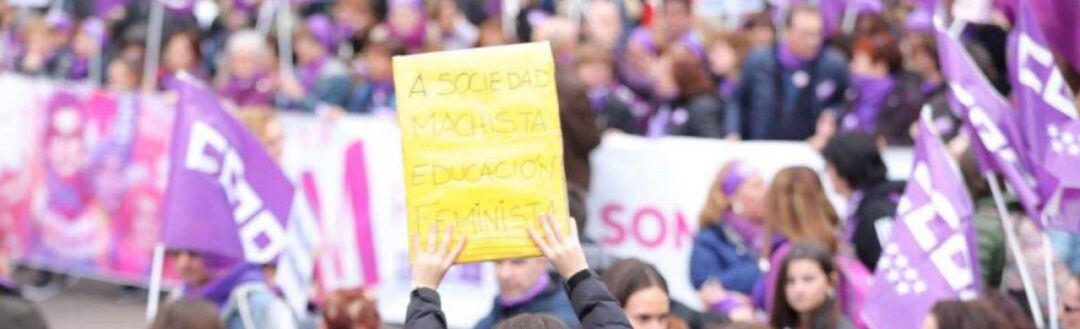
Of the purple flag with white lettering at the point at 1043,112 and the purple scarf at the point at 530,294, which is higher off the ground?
the purple flag with white lettering at the point at 1043,112

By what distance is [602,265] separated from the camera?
10.4 meters

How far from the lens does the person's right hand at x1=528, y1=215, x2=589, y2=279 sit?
6.60 metres

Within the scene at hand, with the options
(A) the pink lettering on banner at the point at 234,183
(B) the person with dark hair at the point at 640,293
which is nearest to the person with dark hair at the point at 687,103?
(A) the pink lettering on banner at the point at 234,183

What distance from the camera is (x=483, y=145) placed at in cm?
679

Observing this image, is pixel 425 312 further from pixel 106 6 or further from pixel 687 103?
pixel 106 6

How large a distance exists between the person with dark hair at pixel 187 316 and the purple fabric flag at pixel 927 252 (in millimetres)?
2363

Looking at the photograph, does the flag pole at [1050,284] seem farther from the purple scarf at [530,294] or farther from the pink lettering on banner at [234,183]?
the pink lettering on banner at [234,183]

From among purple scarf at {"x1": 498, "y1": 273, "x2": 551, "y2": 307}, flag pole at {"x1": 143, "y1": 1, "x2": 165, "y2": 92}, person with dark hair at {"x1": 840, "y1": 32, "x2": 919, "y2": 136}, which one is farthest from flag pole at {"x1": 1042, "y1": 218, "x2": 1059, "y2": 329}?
flag pole at {"x1": 143, "y1": 1, "x2": 165, "y2": 92}

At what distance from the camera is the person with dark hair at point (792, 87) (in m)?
13.7

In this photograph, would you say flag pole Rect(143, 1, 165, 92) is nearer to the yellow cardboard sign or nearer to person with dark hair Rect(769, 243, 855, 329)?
person with dark hair Rect(769, 243, 855, 329)

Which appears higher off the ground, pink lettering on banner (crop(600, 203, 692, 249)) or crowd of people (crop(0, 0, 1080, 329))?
crowd of people (crop(0, 0, 1080, 329))

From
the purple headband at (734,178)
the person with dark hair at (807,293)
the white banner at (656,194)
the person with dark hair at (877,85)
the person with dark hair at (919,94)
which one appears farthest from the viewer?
the person with dark hair at (877,85)

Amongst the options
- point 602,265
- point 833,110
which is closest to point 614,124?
point 833,110

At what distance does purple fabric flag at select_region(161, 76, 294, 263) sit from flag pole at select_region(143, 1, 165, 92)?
21.6 ft
